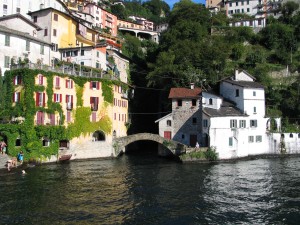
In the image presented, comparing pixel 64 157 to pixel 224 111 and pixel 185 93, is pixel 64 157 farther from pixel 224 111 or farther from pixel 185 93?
pixel 224 111

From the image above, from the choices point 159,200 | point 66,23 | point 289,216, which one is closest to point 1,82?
point 66,23

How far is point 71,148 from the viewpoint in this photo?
50.0 metres

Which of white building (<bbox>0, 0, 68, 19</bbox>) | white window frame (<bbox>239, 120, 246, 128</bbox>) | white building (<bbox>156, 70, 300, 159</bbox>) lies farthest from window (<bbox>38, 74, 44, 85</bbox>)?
white window frame (<bbox>239, 120, 246, 128</bbox>)

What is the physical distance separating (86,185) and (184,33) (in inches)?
2046

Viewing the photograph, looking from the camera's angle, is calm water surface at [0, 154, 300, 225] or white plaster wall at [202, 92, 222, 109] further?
white plaster wall at [202, 92, 222, 109]

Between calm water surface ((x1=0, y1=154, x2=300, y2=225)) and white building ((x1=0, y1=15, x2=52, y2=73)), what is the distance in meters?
20.2

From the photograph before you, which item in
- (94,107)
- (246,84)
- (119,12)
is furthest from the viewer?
(119,12)

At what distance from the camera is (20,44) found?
52.0 meters

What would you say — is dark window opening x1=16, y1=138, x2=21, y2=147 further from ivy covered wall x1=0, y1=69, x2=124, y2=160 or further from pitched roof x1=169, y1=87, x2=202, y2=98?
pitched roof x1=169, y1=87, x2=202, y2=98

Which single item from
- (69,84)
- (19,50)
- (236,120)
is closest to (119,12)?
(19,50)

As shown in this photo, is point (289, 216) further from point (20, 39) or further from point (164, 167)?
point (20, 39)

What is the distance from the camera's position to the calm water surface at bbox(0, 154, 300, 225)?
74.8ft

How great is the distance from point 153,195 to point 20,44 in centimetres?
3703

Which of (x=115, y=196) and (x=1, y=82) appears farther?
(x=1, y=82)
